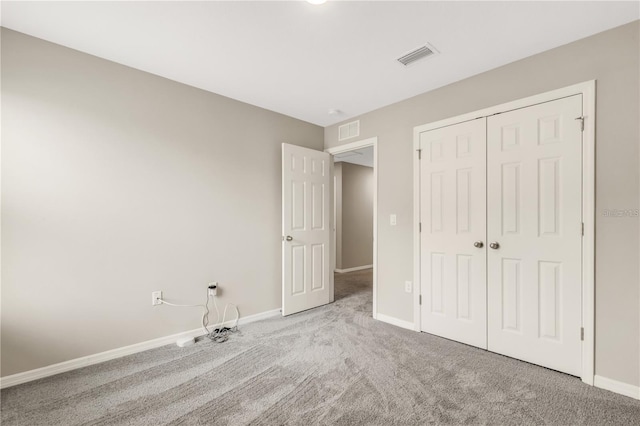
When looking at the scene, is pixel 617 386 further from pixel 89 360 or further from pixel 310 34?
pixel 89 360

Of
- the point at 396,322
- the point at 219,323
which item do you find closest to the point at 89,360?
the point at 219,323

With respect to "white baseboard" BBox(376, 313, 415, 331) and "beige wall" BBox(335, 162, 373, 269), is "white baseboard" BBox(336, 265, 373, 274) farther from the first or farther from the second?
"white baseboard" BBox(376, 313, 415, 331)

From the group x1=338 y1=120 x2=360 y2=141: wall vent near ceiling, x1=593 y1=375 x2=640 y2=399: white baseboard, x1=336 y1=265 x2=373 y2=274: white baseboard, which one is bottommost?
x1=336 y1=265 x2=373 y2=274: white baseboard

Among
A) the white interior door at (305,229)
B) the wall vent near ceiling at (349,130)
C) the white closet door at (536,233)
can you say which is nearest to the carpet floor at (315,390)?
the white closet door at (536,233)

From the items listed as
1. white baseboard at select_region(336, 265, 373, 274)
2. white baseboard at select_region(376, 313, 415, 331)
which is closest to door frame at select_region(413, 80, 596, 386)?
white baseboard at select_region(376, 313, 415, 331)

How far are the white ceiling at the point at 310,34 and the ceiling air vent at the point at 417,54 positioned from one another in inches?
2.1

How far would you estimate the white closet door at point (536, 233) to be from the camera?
1977 mm

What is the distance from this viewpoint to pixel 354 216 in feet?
20.4

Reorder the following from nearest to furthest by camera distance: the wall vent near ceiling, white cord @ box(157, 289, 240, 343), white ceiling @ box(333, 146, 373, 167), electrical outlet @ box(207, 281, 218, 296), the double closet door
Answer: the double closet door, white cord @ box(157, 289, 240, 343), electrical outlet @ box(207, 281, 218, 296), the wall vent near ceiling, white ceiling @ box(333, 146, 373, 167)

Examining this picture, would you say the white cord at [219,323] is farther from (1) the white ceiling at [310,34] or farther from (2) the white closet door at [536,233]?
(2) the white closet door at [536,233]

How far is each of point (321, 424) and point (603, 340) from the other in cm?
200

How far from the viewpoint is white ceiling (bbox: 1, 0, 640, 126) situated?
1684mm

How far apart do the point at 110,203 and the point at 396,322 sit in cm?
300

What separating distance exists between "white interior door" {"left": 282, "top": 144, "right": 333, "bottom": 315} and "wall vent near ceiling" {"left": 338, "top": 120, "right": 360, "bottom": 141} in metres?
0.34
